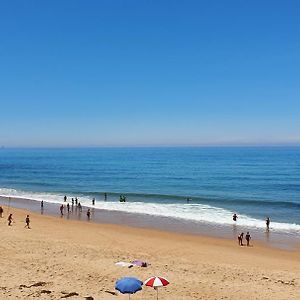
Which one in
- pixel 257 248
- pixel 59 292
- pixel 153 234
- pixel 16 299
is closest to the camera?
pixel 16 299

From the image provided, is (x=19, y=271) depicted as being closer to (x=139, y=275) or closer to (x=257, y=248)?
(x=139, y=275)

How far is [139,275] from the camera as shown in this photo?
64.2ft

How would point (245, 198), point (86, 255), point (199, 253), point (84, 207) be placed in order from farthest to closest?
1. point (245, 198)
2. point (84, 207)
3. point (199, 253)
4. point (86, 255)

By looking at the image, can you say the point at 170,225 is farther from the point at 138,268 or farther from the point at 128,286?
the point at 128,286

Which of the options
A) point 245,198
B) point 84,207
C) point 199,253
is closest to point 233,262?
point 199,253

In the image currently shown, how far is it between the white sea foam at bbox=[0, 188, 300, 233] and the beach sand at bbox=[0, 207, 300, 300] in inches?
291

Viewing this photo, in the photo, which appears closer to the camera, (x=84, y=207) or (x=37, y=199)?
(x=84, y=207)

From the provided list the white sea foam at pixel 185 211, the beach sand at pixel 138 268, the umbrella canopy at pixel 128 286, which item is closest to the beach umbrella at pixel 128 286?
the umbrella canopy at pixel 128 286

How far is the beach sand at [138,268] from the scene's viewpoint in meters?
17.5

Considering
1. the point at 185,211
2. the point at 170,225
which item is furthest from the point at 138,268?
the point at 185,211

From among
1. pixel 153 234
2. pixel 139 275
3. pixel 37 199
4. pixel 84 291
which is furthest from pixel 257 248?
pixel 37 199

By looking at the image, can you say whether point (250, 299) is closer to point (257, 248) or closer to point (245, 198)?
point (257, 248)

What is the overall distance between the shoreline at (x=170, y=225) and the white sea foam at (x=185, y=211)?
1.55 metres

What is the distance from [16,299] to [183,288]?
22.7ft
